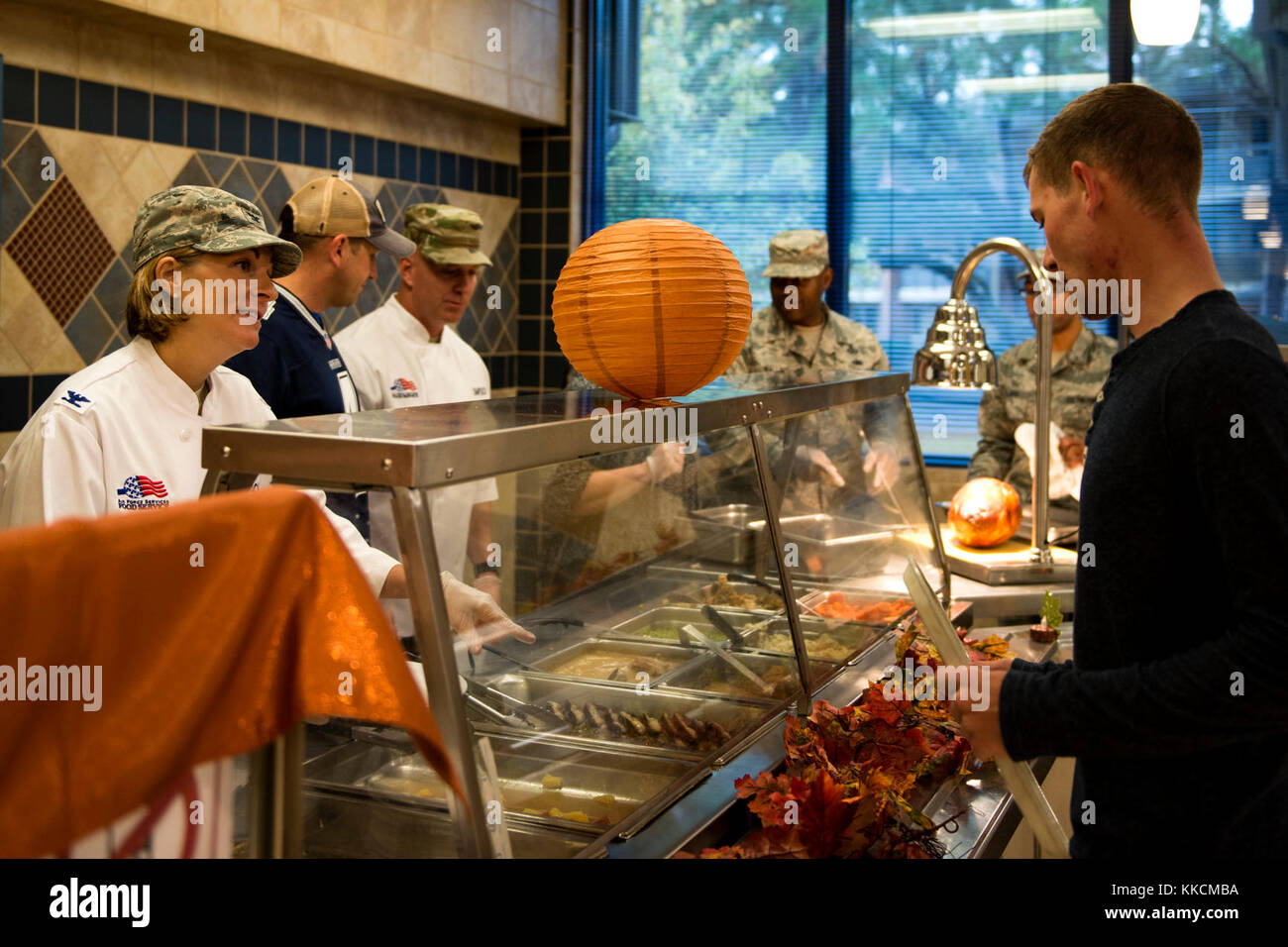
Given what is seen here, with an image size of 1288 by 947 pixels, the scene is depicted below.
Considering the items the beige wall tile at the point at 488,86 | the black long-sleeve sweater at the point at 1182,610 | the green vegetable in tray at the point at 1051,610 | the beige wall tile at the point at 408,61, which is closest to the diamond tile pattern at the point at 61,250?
the beige wall tile at the point at 408,61

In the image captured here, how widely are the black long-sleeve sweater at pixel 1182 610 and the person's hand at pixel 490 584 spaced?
0.73 m

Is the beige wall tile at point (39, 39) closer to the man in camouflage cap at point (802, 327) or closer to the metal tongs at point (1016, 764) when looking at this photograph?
the man in camouflage cap at point (802, 327)

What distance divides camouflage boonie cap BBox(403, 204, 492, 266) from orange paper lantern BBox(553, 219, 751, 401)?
2.21m

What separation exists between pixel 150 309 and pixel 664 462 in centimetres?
102

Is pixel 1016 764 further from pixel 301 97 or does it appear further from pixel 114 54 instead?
pixel 301 97

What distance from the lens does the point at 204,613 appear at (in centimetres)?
115

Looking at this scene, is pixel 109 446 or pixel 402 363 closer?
pixel 109 446

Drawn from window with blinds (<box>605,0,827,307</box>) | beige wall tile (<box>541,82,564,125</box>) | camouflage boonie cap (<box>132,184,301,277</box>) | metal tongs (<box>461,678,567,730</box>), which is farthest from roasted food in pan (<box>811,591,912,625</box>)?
beige wall tile (<box>541,82,564,125</box>)

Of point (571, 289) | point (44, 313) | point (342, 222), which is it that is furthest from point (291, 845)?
point (44, 313)

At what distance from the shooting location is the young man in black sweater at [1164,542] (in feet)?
4.50

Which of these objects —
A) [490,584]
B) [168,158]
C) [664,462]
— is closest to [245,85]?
[168,158]

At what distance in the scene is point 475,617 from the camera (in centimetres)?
165

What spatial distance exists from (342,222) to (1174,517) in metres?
2.69

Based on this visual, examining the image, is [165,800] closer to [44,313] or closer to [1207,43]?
[44,313]
